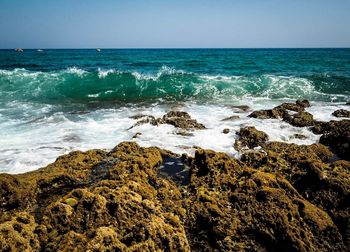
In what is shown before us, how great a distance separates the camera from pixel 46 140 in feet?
26.2

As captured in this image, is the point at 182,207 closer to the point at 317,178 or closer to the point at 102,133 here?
the point at 317,178

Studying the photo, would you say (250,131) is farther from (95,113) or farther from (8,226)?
(95,113)

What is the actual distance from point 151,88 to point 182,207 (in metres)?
15.1

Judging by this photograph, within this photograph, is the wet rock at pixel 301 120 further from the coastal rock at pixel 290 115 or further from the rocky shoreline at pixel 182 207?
the rocky shoreline at pixel 182 207

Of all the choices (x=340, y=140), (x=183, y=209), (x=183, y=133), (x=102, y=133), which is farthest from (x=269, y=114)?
(x=183, y=209)

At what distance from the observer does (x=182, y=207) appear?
11.8 feet

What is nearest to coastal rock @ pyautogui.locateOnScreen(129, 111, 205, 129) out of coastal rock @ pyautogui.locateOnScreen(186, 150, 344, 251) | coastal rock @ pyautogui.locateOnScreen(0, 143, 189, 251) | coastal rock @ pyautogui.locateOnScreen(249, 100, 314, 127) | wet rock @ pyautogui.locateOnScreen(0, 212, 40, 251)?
coastal rock @ pyautogui.locateOnScreen(249, 100, 314, 127)

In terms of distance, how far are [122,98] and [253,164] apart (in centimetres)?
1143

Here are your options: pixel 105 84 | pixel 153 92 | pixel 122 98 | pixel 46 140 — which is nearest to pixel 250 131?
pixel 46 140

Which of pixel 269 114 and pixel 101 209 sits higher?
pixel 101 209

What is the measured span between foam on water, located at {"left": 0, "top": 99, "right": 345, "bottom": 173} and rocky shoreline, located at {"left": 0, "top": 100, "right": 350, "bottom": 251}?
2.11 metres

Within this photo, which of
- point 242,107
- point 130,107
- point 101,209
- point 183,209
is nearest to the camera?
point 101,209

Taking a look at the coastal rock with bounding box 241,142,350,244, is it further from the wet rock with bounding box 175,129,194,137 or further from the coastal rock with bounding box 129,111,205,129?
the coastal rock with bounding box 129,111,205,129

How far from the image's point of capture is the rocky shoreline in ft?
9.65
